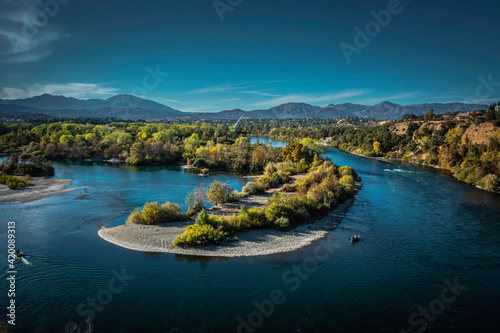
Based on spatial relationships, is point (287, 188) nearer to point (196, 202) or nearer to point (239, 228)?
point (196, 202)

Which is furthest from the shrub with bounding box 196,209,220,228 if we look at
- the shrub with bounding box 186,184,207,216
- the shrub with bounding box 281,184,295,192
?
the shrub with bounding box 281,184,295,192

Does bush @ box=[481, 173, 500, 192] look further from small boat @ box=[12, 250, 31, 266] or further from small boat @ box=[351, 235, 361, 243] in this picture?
small boat @ box=[12, 250, 31, 266]

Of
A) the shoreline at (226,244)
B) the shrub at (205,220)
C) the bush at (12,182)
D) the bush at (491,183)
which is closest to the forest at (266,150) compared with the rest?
the bush at (491,183)

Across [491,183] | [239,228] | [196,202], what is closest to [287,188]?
[196,202]

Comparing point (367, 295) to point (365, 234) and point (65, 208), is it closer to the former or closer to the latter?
point (365, 234)

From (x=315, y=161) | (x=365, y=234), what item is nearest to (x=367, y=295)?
(x=365, y=234)

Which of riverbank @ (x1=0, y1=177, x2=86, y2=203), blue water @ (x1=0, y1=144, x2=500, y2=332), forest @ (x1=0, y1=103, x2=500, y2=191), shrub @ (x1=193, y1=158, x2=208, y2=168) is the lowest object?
blue water @ (x1=0, y1=144, x2=500, y2=332)
